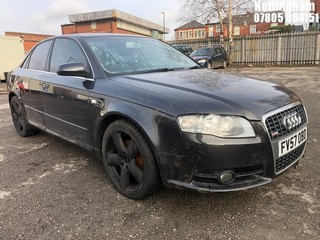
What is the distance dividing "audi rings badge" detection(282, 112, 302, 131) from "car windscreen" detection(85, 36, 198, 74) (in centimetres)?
147

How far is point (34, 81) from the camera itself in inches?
160

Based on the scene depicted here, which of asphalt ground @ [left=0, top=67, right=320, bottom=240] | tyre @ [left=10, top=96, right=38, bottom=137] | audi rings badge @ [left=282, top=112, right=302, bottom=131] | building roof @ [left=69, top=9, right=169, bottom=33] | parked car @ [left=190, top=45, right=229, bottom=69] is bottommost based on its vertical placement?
asphalt ground @ [left=0, top=67, right=320, bottom=240]

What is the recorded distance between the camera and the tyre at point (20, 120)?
15.4ft

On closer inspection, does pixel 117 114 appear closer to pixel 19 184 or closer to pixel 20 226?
pixel 20 226

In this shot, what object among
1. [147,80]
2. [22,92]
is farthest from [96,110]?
[22,92]

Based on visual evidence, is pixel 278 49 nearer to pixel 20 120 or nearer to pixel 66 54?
pixel 20 120

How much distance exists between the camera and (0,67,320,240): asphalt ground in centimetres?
227

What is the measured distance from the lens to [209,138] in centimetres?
214

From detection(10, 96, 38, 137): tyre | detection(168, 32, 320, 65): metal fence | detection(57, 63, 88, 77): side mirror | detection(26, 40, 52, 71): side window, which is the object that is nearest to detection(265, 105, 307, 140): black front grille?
detection(57, 63, 88, 77): side mirror

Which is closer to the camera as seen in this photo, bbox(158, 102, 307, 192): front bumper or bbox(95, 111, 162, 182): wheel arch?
bbox(158, 102, 307, 192): front bumper

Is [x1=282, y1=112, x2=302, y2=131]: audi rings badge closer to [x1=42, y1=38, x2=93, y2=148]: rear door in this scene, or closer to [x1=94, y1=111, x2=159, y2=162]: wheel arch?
[x1=94, y1=111, x2=159, y2=162]: wheel arch

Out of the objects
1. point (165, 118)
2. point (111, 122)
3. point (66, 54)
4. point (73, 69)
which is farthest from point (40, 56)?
point (165, 118)

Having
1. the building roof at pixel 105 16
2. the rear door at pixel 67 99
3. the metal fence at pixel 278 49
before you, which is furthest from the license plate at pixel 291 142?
the building roof at pixel 105 16

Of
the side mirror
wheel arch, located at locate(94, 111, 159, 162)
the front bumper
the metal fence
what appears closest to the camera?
the front bumper
